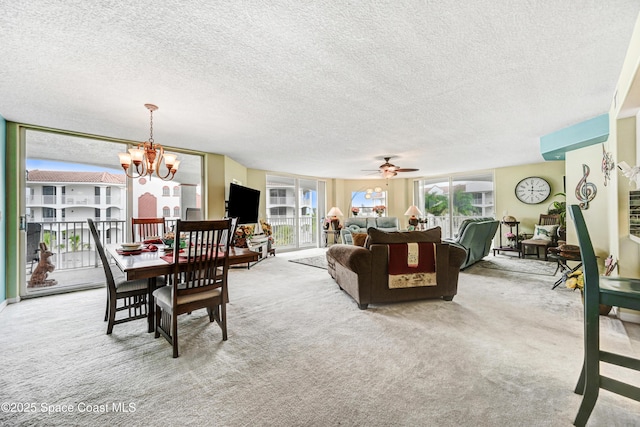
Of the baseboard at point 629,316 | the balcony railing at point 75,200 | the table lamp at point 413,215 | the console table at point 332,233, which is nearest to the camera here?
the baseboard at point 629,316

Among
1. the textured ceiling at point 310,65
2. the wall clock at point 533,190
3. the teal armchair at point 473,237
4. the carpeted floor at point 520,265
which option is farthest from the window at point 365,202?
the textured ceiling at point 310,65

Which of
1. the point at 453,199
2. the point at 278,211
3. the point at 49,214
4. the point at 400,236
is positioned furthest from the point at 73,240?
the point at 453,199

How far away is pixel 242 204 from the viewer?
5480 mm

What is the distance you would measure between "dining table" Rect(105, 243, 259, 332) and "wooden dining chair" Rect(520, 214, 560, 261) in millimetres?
6102

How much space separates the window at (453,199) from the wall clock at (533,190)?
2.54ft

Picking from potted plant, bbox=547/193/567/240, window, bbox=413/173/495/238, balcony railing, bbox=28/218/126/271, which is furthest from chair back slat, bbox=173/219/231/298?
window, bbox=413/173/495/238

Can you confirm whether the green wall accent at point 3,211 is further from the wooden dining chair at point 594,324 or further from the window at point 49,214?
the wooden dining chair at point 594,324

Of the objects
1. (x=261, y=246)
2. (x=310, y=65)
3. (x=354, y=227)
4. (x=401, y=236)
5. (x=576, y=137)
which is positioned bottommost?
(x=261, y=246)

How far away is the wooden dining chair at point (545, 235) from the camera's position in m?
5.62

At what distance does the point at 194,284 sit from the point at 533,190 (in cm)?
772

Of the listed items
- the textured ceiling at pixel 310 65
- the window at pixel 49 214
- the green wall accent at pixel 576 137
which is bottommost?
the window at pixel 49 214

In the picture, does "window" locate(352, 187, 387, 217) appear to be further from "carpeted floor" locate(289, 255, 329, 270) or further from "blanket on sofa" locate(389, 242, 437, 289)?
"blanket on sofa" locate(389, 242, 437, 289)

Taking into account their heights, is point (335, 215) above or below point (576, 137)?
below

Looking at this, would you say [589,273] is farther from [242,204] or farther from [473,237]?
Answer: [242,204]
